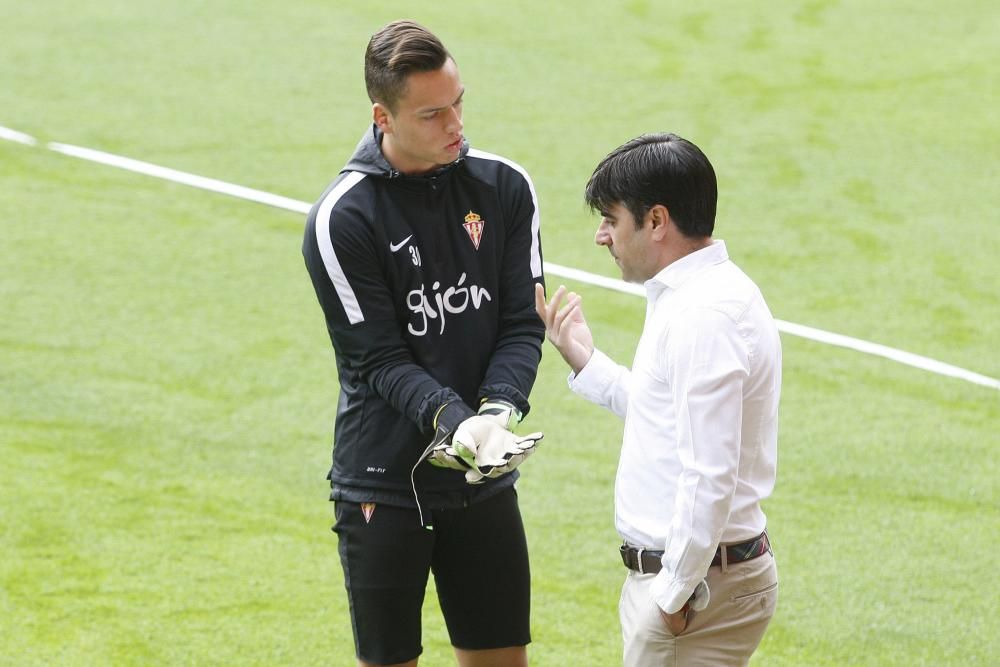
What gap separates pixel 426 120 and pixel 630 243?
1.85ft

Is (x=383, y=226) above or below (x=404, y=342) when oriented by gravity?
above

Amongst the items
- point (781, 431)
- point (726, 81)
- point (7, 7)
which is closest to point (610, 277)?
point (781, 431)

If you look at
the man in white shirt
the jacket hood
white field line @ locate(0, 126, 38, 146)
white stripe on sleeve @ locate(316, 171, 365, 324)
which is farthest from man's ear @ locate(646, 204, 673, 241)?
white field line @ locate(0, 126, 38, 146)

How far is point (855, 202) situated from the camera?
27.8 feet

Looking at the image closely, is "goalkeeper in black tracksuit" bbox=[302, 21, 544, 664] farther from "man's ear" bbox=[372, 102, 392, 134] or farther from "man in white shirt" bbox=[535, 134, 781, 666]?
"man in white shirt" bbox=[535, 134, 781, 666]

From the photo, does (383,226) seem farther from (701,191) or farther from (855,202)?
(855,202)

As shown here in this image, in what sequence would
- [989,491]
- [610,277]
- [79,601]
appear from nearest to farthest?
[79,601] → [989,491] → [610,277]

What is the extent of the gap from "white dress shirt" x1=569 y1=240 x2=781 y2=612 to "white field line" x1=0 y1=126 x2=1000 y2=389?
12.9 feet

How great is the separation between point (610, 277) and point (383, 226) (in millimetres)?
4664

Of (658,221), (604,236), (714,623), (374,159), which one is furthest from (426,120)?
(714,623)

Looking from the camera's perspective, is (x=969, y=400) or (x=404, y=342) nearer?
(x=404, y=342)

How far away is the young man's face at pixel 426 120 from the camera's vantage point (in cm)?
301

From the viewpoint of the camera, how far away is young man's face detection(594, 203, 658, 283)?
2.78 meters

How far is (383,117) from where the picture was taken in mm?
3094
